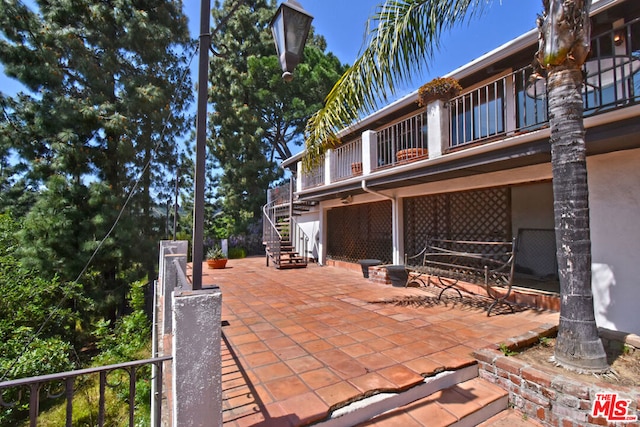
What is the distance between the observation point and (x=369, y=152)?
7.95m

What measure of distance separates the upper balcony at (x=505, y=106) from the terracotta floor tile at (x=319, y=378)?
3.80 m

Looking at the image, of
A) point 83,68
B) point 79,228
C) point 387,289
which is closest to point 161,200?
point 79,228

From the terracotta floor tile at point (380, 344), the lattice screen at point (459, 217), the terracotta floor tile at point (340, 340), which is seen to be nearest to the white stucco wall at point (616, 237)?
the lattice screen at point (459, 217)

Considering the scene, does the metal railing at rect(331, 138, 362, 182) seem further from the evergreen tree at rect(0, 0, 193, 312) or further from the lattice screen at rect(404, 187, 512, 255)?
the evergreen tree at rect(0, 0, 193, 312)

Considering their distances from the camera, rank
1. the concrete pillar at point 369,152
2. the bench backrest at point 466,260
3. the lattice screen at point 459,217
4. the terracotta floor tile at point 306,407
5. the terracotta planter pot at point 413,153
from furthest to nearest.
Result: 1. the concrete pillar at point 369,152
2. the terracotta planter pot at point 413,153
3. the lattice screen at point 459,217
4. the bench backrest at point 466,260
5. the terracotta floor tile at point 306,407

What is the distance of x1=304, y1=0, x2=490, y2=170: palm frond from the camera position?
3.89 meters

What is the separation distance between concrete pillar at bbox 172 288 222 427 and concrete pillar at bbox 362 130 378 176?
6.48 metres

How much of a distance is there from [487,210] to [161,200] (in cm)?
1341

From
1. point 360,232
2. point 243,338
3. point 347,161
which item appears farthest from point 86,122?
point 243,338

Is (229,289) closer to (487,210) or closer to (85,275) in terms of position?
(487,210)

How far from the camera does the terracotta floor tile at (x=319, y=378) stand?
2705 mm

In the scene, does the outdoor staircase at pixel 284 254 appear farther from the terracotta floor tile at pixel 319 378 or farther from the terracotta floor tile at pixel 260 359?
the terracotta floor tile at pixel 319 378

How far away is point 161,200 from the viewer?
14.4 metres

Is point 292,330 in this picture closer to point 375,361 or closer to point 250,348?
point 250,348
